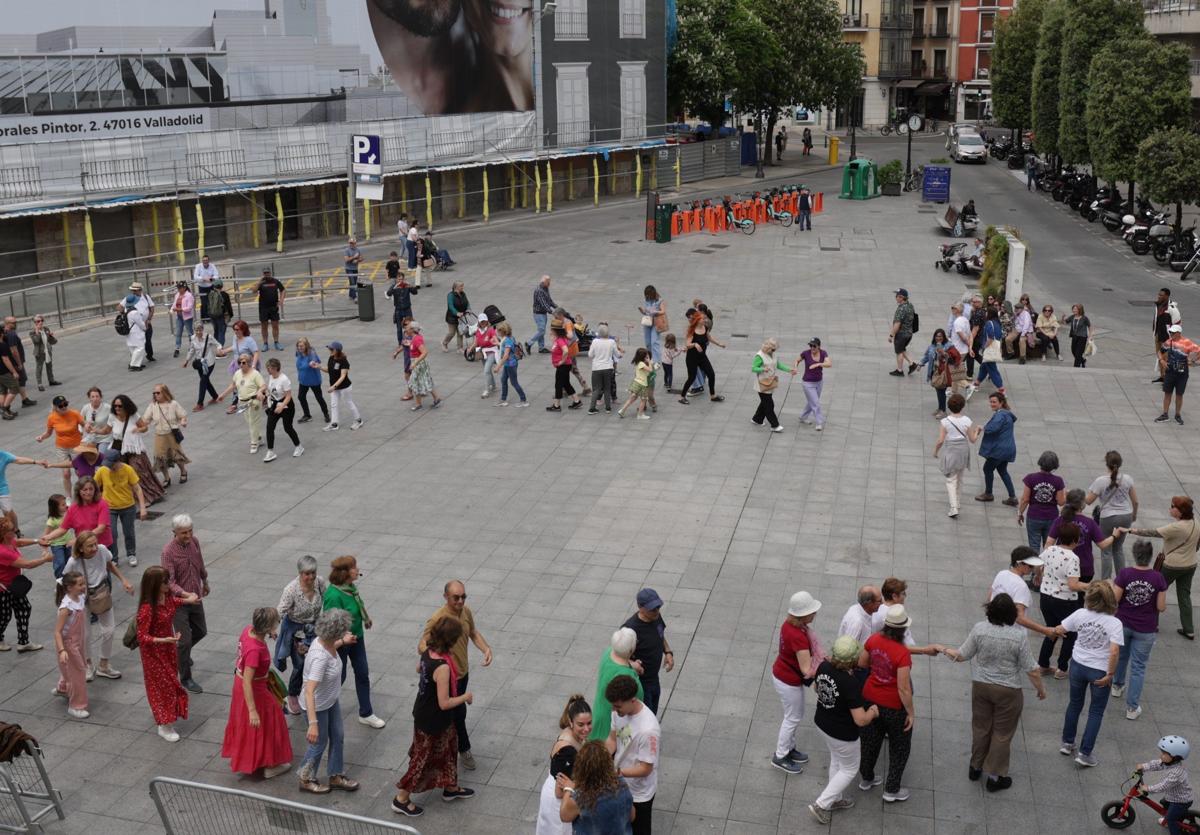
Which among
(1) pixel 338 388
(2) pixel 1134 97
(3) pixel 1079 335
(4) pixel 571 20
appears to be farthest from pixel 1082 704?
(4) pixel 571 20

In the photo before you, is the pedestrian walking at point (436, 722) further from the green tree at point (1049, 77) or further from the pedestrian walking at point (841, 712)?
the green tree at point (1049, 77)

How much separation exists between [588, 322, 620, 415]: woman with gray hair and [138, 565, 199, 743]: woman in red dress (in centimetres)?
961

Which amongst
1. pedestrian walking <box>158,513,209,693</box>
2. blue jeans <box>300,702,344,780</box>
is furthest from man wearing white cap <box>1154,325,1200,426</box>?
pedestrian walking <box>158,513,209,693</box>

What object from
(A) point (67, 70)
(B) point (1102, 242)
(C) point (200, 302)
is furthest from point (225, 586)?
(B) point (1102, 242)

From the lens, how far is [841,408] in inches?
750

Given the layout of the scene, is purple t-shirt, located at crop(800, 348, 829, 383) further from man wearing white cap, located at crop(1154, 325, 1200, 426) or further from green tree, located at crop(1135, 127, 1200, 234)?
green tree, located at crop(1135, 127, 1200, 234)

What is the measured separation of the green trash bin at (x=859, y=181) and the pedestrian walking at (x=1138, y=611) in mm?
39877

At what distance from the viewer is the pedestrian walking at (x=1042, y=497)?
12.4 m

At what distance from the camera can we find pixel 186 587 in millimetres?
10422

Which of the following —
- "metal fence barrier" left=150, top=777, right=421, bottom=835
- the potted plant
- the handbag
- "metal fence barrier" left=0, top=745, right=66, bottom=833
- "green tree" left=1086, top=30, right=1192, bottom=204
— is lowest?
"metal fence barrier" left=0, top=745, right=66, bottom=833

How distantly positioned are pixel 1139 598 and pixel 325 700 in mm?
6327

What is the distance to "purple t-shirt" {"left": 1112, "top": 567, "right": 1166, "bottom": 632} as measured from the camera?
973cm

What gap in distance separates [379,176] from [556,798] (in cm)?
2447

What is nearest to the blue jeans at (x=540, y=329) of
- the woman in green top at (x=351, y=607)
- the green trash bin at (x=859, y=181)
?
the woman in green top at (x=351, y=607)
